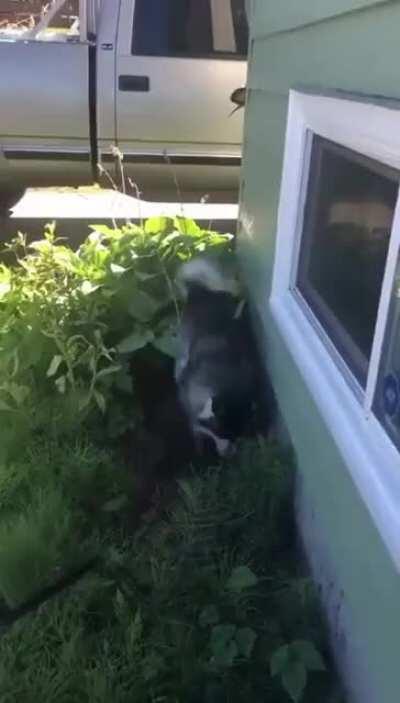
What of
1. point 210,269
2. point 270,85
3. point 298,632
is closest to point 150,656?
point 298,632

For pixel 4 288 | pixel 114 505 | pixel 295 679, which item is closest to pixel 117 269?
pixel 4 288

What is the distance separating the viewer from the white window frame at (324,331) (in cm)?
161

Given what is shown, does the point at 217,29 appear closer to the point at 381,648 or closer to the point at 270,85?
the point at 270,85

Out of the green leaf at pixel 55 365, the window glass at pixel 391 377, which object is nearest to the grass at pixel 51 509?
the green leaf at pixel 55 365

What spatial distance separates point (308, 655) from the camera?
1.95 metres

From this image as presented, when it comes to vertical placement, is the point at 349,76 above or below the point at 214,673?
above

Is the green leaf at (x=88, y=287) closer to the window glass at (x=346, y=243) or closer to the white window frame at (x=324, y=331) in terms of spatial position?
the white window frame at (x=324, y=331)

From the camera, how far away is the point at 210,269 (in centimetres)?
341

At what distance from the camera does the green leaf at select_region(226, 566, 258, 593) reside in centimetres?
212

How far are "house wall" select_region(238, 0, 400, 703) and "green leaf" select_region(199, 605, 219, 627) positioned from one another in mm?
316

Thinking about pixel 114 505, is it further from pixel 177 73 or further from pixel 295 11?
pixel 177 73

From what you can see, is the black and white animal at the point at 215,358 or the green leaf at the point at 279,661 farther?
the black and white animal at the point at 215,358

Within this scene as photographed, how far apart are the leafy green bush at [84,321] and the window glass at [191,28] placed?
2.58 m

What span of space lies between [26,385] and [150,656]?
4.93 ft
